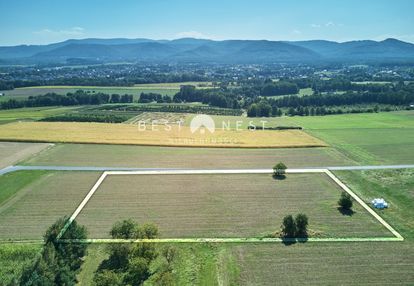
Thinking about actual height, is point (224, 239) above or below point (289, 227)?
below

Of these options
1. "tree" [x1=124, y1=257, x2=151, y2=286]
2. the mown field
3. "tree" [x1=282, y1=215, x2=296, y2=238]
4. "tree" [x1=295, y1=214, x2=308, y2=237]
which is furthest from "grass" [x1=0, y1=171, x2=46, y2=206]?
"tree" [x1=295, y1=214, x2=308, y2=237]

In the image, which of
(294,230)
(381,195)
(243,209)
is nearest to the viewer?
(294,230)

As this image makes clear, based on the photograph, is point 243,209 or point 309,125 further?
point 309,125

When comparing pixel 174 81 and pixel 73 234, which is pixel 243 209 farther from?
pixel 174 81

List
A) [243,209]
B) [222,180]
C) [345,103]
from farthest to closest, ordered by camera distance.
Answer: [345,103]
[222,180]
[243,209]

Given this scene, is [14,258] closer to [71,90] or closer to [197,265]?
[197,265]

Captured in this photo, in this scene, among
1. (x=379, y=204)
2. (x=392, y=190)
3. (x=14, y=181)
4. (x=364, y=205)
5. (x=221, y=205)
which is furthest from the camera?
(x=14, y=181)

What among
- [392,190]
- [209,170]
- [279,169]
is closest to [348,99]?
[279,169]

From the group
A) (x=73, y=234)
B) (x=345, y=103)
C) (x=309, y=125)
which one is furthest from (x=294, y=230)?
(x=345, y=103)
